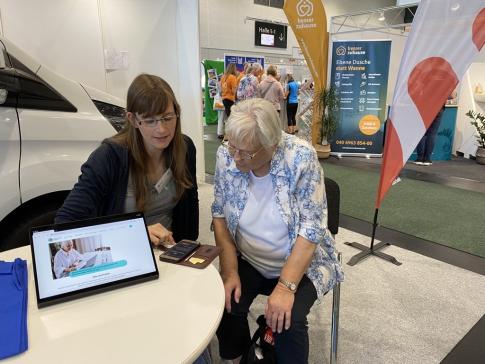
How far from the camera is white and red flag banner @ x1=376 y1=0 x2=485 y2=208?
2.05 m

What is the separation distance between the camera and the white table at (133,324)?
80cm

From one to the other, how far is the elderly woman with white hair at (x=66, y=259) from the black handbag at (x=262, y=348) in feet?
2.37

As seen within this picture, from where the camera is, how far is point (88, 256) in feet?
3.35

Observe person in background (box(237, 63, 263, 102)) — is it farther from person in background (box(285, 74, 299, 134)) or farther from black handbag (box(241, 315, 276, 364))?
black handbag (box(241, 315, 276, 364))

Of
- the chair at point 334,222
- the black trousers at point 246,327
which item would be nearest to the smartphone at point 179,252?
the black trousers at point 246,327

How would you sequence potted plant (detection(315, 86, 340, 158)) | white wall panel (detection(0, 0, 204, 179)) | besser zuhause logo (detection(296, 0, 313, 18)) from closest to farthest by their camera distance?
white wall panel (detection(0, 0, 204, 179))
besser zuhause logo (detection(296, 0, 313, 18))
potted plant (detection(315, 86, 340, 158))

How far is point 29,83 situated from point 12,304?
1176 millimetres

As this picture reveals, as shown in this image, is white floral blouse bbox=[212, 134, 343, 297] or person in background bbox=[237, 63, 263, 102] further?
person in background bbox=[237, 63, 263, 102]

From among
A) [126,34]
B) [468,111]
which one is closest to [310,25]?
[126,34]

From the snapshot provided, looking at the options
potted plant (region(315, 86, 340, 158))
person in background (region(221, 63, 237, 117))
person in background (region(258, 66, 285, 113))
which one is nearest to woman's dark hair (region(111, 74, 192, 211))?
potted plant (region(315, 86, 340, 158))

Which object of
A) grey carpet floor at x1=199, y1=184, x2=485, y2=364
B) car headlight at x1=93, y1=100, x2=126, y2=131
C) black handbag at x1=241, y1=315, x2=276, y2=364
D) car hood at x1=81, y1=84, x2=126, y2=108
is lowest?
grey carpet floor at x1=199, y1=184, x2=485, y2=364

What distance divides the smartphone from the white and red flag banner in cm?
167

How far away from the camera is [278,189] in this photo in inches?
52.9

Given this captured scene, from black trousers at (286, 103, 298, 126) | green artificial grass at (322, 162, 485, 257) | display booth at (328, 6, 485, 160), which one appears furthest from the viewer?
black trousers at (286, 103, 298, 126)
